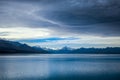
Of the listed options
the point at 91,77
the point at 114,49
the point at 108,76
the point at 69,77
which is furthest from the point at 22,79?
the point at 114,49

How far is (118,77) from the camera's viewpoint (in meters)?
8.23

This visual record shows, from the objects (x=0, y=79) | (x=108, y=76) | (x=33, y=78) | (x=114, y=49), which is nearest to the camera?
(x=0, y=79)

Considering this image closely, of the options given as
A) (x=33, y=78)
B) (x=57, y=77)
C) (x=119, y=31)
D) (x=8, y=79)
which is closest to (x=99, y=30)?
(x=119, y=31)

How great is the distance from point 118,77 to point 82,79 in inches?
53.3

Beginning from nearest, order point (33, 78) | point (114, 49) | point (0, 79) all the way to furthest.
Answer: point (0, 79) < point (33, 78) < point (114, 49)

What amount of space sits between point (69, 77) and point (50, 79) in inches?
27.0

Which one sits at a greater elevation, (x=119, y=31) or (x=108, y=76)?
(x=119, y=31)

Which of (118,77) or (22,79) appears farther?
(118,77)

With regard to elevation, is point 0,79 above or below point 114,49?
below

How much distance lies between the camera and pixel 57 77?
8.52 m

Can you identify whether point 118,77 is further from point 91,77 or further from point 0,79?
point 0,79

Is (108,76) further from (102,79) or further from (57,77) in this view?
(57,77)

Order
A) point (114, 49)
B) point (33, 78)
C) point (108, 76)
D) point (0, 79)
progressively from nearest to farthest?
1. point (0, 79)
2. point (33, 78)
3. point (108, 76)
4. point (114, 49)

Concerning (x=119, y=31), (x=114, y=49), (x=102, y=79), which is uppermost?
(x=119, y=31)
